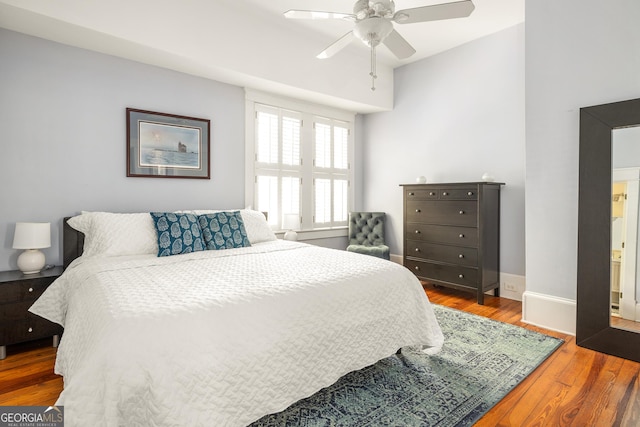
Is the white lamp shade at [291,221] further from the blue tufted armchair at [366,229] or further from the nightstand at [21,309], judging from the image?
the nightstand at [21,309]

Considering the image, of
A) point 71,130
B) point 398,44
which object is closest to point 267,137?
point 71,130

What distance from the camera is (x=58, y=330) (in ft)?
8.62

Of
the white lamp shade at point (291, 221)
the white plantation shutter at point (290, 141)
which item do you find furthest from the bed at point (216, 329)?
the white plantation shutter at point (290, 141)

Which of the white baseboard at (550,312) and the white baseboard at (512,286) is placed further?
the white baseboard at (512,286)

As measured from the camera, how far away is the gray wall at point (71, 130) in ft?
8.90

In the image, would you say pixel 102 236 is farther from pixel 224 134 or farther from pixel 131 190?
pixel 224 134

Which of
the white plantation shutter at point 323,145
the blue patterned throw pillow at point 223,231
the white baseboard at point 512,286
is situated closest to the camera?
the blue patterned throw pillow at point 223,231

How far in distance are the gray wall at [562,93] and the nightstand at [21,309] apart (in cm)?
401

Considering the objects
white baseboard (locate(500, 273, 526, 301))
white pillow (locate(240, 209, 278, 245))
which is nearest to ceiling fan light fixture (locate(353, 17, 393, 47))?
white pillow (locate(240, 209, 278, 245))

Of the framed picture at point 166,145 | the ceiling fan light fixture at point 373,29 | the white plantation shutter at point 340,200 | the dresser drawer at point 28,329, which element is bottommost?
the dresser drawer at point 28,329

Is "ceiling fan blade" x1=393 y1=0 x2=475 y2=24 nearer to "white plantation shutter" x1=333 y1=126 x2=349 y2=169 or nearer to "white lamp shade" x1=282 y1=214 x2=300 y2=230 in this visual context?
"white lamp shade" x1=282 y1=214 x2=300 y2=230

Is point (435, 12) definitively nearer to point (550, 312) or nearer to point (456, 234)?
point (456, 234)

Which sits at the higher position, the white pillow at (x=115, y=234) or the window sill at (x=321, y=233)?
the white pillow at (x=115, y=234)

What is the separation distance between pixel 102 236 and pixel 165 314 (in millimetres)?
1635
